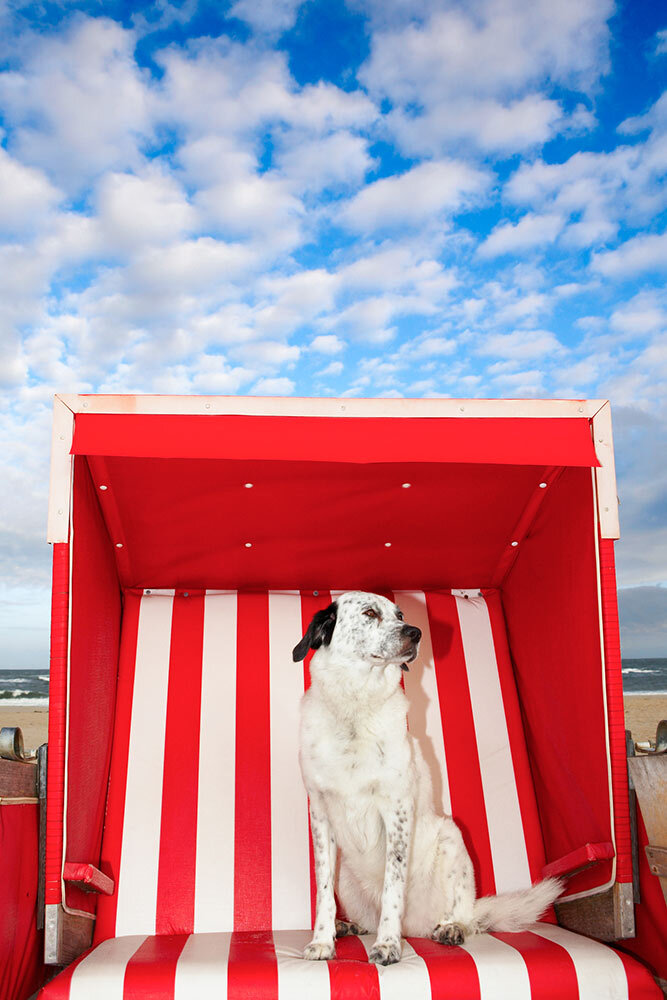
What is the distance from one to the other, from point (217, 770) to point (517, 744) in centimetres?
152

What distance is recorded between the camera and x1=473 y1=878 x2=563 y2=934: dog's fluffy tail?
2.63 meters

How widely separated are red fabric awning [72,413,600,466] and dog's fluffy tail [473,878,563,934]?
1.70m

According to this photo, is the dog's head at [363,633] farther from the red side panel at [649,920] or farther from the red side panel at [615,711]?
the red side panel at [649,920]

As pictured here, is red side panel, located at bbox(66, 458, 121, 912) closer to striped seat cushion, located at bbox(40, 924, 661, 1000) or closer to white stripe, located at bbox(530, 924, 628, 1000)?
striped seat cushion, located at bbox(40, 924, 661, 1000)

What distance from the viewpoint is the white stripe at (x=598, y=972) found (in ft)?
6.86

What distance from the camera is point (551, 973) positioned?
212cm

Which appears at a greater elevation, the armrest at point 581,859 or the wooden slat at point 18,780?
the wooden slat at point 18,780

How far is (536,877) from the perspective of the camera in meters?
3.23

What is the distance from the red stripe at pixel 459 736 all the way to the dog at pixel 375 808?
0.55m

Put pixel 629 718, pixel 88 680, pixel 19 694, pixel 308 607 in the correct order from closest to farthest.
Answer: pixel 88 680 → pixel 308 607 → pixel 629 718 → pixel 19 694

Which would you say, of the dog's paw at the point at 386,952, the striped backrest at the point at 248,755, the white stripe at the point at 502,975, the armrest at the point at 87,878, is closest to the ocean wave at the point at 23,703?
the striped backrest at the point at 248,755

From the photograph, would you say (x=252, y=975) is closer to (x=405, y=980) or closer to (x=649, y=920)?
(x=405, y=980)

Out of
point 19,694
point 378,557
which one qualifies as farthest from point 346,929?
point 19,694

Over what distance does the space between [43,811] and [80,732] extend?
0.30 meters
